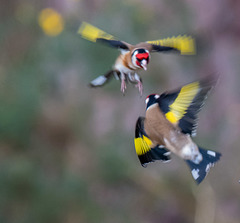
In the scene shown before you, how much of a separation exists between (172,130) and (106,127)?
2298mm

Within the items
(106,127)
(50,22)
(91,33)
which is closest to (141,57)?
(91,33)

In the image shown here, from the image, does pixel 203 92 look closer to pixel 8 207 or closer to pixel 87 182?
pixel 8 207

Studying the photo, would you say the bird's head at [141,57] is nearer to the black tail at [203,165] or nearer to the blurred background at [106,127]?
the black tail at [203,165]

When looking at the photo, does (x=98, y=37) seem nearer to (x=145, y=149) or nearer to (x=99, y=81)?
(x=99, y=81)

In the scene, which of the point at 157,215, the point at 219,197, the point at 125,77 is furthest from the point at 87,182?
the point at 125,77

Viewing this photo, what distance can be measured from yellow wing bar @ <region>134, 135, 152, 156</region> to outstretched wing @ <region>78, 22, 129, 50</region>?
0.45ft

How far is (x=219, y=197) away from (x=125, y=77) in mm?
2202

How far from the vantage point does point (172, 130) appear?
0.58 meters

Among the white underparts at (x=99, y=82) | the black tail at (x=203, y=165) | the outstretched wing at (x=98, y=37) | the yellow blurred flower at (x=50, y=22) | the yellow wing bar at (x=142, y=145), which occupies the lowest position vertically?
the black tail at (x=203, y=165)

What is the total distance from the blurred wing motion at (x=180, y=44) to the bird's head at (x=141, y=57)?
0.07 feet

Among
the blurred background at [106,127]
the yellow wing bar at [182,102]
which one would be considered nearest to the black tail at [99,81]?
the yellow wing bar at [182,102]

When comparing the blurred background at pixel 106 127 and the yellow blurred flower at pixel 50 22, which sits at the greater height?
the yellow blurred flower at pixel 50 22

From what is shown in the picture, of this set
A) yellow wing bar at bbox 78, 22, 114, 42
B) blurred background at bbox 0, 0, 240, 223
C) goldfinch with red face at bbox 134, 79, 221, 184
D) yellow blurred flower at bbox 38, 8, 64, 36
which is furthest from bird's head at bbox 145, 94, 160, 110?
yellow blurred flower at bbox 38, 8, 64, 36

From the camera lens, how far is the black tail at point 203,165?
528 millimetres
